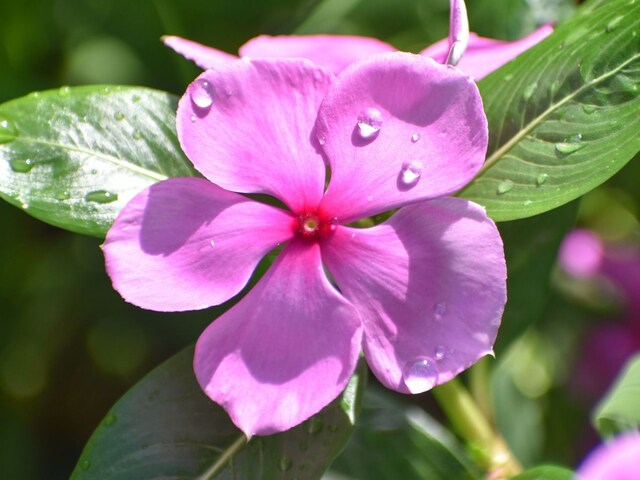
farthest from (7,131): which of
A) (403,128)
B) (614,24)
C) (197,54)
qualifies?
(614,24)

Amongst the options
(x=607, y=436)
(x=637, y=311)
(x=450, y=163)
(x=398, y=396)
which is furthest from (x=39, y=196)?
(x=637, y=311)

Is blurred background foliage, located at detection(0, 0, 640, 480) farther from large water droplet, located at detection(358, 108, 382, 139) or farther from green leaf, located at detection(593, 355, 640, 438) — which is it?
large water droplet, located at detection(358, 108, 382, 139)

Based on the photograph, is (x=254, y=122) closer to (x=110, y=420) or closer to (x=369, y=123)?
(x=369, y=123)

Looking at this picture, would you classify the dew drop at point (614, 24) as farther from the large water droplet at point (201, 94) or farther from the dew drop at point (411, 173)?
the large water droplet at point (201, 94)

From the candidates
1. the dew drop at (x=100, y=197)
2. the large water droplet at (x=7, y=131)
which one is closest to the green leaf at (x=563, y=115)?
the dew drop at (x=100, y=197)

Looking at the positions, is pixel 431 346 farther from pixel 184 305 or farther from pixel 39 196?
pixel 39 196

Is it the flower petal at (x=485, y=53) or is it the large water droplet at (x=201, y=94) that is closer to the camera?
the large water droplet at (x=201, y=94)
